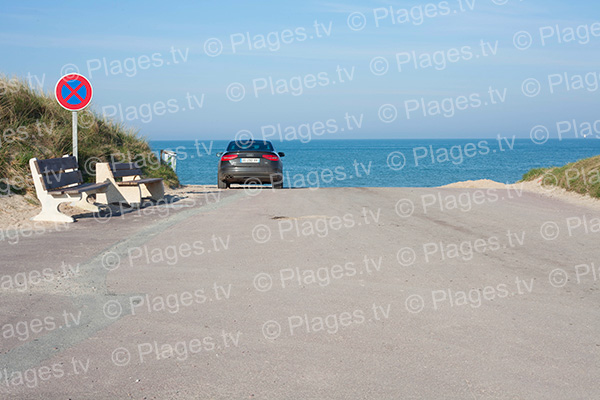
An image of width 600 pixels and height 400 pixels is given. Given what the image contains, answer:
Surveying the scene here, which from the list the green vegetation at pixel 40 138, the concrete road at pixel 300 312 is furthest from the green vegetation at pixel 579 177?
the green vegetation at pixel 40 138

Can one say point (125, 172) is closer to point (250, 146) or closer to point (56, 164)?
point (56, 164)

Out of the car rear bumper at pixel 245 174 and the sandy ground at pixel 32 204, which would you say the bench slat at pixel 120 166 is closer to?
the sandy ground at pixel 32 204

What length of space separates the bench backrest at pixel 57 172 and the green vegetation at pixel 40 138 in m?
1.17

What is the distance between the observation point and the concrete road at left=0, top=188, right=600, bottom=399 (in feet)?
13.0

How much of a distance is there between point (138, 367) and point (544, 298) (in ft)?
12.5

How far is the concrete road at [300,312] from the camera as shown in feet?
13.0

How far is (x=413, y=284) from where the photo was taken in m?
6.43

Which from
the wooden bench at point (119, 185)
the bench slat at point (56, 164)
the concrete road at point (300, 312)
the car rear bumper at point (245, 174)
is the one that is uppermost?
the bench slat at point (56, 164)

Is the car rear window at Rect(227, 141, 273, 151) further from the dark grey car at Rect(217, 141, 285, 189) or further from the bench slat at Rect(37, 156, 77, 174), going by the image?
the bench slat at Rect(37, 156, 77, 174)

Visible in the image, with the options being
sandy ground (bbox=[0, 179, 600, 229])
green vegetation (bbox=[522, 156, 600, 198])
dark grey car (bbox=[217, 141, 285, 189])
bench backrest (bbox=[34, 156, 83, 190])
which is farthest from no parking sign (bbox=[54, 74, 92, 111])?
green vegetation (bbox=[522, 156, 600, 198])

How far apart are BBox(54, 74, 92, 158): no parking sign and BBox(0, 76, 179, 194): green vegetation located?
1469 mm

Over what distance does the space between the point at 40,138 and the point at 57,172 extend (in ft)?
11.7

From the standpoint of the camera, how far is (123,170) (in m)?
14.1

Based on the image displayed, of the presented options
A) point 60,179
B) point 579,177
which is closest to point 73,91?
point 60,179
